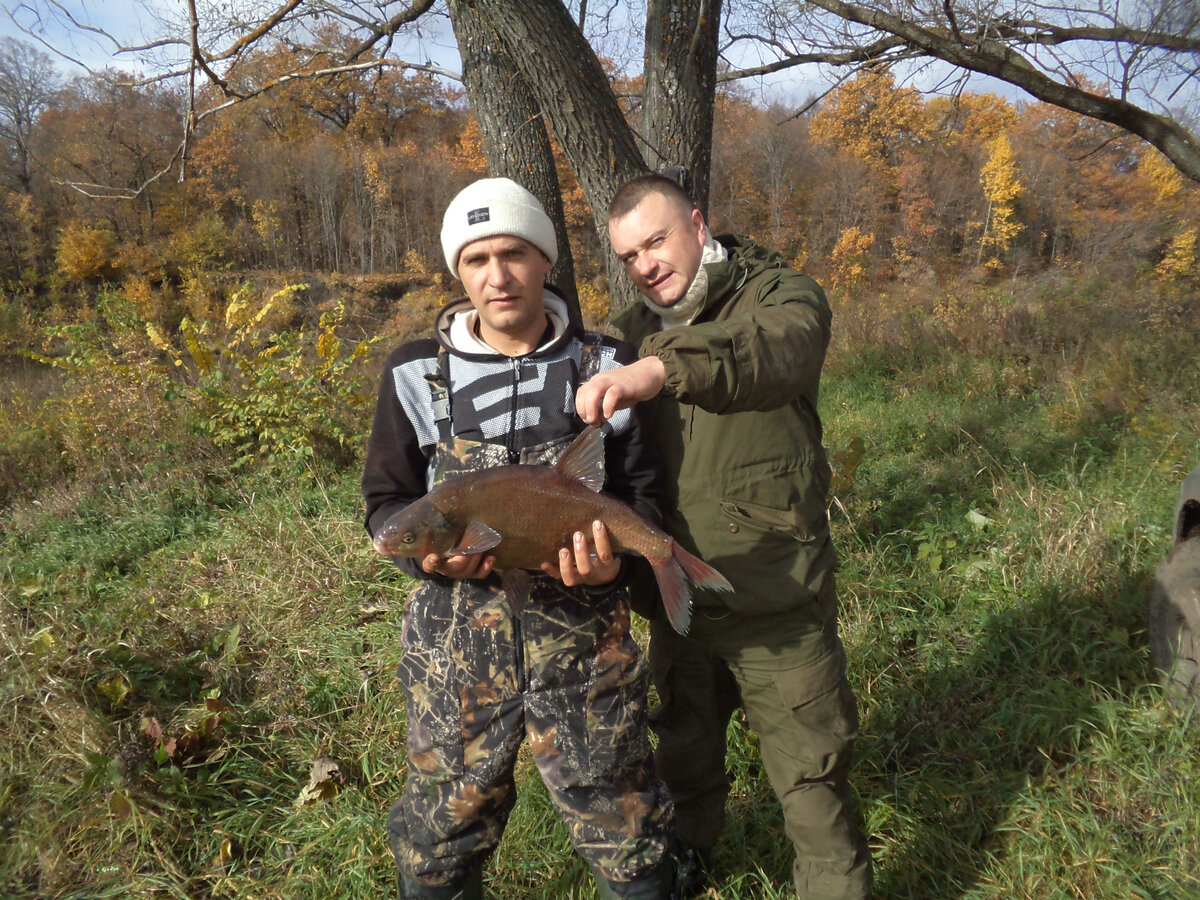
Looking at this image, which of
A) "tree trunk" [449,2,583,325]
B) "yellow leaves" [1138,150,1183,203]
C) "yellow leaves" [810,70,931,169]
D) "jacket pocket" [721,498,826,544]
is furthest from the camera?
"yellow leaves" [810,70,931,169]

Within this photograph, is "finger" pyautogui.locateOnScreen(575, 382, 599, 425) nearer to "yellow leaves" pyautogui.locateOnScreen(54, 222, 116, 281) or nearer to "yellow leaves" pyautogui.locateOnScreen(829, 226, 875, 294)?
"yellow leaves" pyautogui.locateOnScreen(829, 226, 875, 294)

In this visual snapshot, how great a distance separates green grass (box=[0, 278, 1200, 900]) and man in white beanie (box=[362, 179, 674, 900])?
0.82 meters

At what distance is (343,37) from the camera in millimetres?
7004

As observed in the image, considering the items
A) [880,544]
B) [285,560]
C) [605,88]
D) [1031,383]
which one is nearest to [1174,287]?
[1031,383]

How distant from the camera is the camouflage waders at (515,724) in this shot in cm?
186

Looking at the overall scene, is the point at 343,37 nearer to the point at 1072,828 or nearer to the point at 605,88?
the point at 605,88

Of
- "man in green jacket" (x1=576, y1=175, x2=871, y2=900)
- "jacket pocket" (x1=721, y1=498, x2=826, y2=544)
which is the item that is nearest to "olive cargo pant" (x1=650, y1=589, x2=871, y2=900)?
"man in green jacket" (x1=576, y1=175, x2=871, y2=900)

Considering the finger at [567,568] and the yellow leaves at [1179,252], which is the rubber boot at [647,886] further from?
the yellow leaves at [1179,252]

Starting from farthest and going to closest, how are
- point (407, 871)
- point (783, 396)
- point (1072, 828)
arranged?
point (1072, 828), point (407, 871), point (783, 396)

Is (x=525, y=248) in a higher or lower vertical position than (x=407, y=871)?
higher

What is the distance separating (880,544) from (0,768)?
15.4ft

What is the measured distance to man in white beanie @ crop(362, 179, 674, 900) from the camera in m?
1.87

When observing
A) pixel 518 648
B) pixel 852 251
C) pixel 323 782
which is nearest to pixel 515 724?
pixel 518 648

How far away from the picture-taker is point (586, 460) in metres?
1.74
